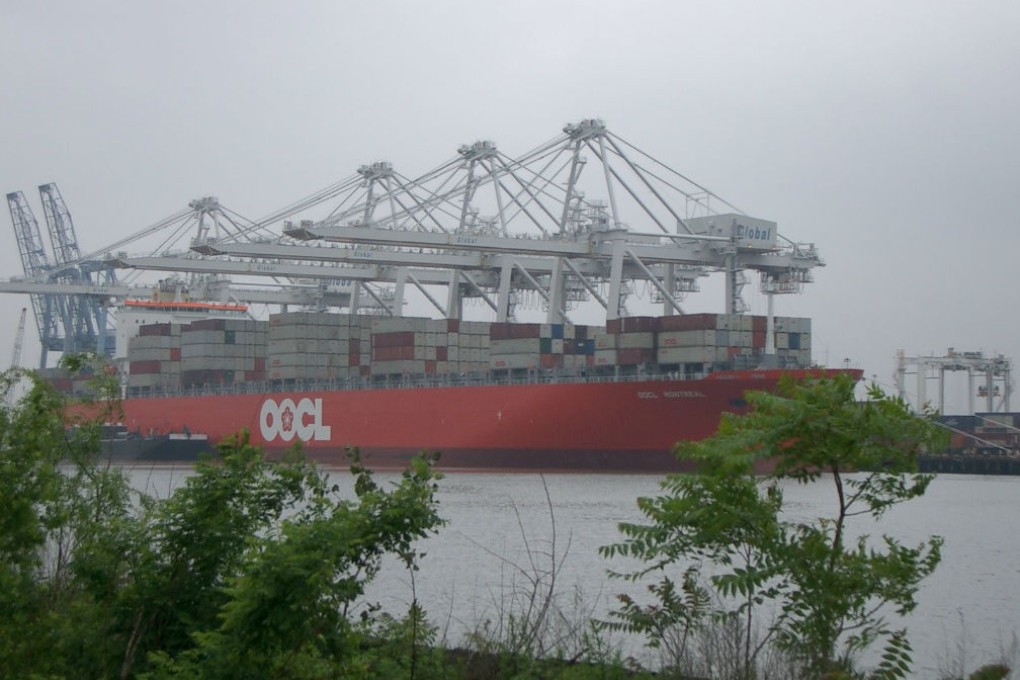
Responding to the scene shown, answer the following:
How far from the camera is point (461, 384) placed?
3909 centimetres

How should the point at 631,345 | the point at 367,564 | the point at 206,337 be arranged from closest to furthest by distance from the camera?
the point at 367,564
the point at 631,345
the point at 206,337

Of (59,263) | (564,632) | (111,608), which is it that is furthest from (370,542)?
(59,263)

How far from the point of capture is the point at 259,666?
20.0 ft

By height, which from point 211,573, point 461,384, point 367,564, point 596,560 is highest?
point 461,384

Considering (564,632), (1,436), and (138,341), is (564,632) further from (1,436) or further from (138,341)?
(138,341)

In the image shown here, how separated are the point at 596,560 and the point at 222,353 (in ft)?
109

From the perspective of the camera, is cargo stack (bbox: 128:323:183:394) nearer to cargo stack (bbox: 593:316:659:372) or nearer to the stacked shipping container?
the stacked shipping container

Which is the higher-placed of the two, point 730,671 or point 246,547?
point 246,547

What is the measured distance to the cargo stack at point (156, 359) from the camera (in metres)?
46.8

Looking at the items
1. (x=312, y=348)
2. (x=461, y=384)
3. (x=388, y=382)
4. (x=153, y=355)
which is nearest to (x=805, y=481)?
(x=461, y=384)

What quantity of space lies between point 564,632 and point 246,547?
360cm

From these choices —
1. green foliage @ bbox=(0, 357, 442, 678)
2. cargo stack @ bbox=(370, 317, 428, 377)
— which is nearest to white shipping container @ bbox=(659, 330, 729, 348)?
cargo stack @ bbox=(370, 317, 428, 377)

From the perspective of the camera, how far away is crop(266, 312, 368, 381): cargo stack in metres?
42.0

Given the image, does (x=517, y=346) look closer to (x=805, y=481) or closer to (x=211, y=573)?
(x=211, y=573)
